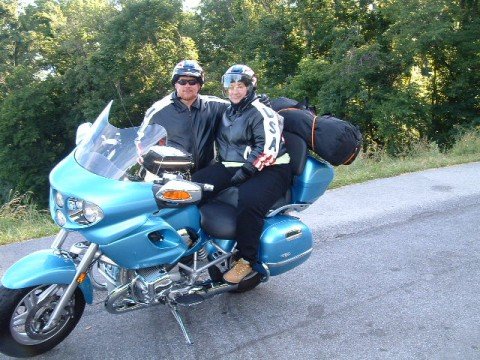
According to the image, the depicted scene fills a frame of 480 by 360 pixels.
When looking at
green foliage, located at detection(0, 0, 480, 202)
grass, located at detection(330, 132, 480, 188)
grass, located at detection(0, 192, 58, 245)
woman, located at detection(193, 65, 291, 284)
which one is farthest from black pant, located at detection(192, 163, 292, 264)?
green foliage, located at detection(0, 0, 480, 202)

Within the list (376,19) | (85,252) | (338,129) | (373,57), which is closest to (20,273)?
(85,252)

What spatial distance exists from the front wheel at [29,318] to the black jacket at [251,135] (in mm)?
1515

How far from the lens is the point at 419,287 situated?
4.09 metres

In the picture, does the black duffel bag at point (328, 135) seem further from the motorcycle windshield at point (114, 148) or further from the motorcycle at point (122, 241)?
Answer: the motorcycle windshield at point (114, 148)

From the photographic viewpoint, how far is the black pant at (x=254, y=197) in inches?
134

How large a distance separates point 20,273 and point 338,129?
2358 millimetres

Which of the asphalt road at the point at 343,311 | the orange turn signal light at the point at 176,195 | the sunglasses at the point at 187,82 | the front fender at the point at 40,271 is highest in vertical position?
the sunglasses at the point at 187,82

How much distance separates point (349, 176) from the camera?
7504 mm

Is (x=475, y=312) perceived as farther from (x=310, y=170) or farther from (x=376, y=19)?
(x=376, y=19)

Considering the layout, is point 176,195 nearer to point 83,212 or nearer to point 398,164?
point 83,212

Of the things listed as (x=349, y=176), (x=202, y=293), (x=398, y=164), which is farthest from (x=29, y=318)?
(x=398, y=164)

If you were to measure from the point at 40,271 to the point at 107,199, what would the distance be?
614 mm

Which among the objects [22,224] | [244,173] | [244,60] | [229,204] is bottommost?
[22,224]

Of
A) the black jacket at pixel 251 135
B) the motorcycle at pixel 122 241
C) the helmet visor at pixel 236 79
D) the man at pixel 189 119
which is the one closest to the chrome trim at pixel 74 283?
the motorcycle at pixel 122 241
